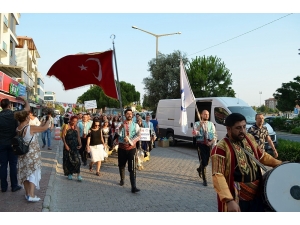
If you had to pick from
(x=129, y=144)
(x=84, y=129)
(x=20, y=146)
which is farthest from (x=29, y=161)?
(x=84, y=129)

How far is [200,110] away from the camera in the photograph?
1499 centimetres

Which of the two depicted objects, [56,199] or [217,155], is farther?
[56,199]

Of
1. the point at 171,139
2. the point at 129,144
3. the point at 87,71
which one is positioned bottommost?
the point at 171,139

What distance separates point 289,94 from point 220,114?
1266 inches

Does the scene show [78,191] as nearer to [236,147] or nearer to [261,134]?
[261,134]

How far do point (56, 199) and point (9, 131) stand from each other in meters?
1.70

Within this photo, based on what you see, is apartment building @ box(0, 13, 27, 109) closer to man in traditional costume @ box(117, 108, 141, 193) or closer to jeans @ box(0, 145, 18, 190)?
jeans @ box(0, 145, 18, 190)

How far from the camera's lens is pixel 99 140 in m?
8.80

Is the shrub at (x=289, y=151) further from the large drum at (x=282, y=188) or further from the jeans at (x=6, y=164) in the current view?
the jeans at (x=6, y=164)

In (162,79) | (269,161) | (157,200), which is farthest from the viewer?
(162,79)

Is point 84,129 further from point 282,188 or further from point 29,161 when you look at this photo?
point 282,188

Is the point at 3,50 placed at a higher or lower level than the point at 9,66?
higher

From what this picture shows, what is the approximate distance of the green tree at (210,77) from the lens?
24.9 meters

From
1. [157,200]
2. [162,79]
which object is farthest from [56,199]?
[162,79]
